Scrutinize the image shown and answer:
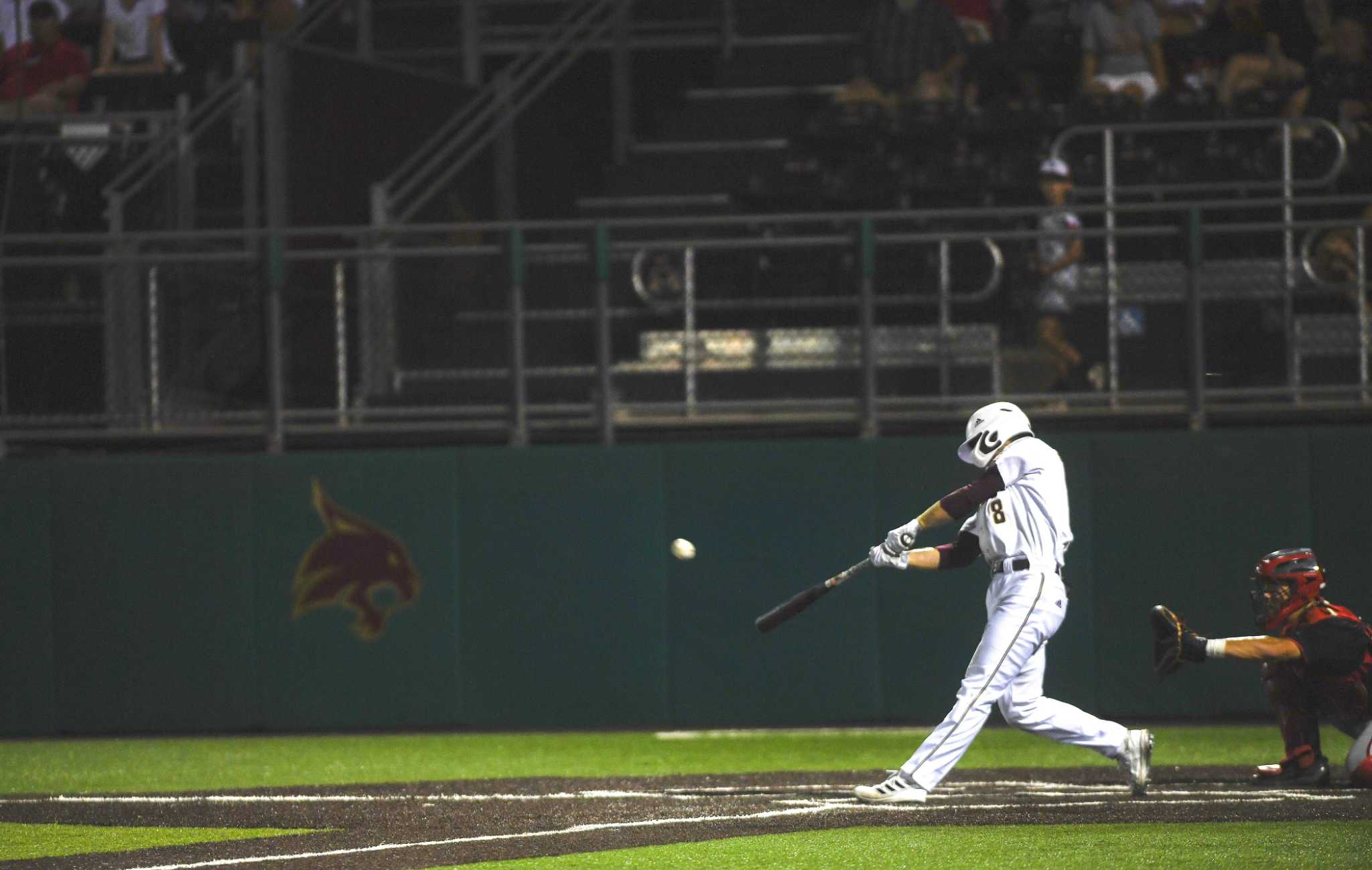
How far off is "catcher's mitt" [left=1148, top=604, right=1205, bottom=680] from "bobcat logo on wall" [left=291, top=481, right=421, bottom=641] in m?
6.34

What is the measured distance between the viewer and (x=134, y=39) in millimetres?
18172

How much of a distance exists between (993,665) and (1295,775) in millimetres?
1946

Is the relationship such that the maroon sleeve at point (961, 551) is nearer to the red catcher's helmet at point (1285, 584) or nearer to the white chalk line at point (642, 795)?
the white chalk line at point (642, 795)

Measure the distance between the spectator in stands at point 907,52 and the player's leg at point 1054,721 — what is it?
8847 millimetres

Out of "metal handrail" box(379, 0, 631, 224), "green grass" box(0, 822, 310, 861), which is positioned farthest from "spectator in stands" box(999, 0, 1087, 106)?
"green grass" box(0, 822, 310, 861)

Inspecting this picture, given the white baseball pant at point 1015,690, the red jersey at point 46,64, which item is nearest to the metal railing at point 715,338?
the white baseball pant at point 1015,690

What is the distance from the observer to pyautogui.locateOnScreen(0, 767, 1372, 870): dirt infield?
7.96m

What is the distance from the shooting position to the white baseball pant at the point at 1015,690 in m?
8.95

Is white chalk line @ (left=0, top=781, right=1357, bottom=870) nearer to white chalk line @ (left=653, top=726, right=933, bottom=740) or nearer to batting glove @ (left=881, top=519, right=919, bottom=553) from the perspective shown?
batting glove @ (left=881, top=519, right=919, bottom=553)

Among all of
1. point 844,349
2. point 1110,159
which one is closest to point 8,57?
point 844,349

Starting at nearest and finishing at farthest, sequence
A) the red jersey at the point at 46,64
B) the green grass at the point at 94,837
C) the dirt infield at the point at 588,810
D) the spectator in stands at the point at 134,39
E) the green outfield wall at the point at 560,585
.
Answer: the dirt infield at the point at 588,810 < the green grass at the point at 94,837 < the green outfield wall at the point at 560,585 < the red jersey at the point at 46,64 < the spectator in stands at the point at 134,39

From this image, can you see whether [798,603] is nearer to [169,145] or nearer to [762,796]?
[762,796]

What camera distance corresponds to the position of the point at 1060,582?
9.34 metres

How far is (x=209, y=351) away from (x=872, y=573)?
16.6 feet
